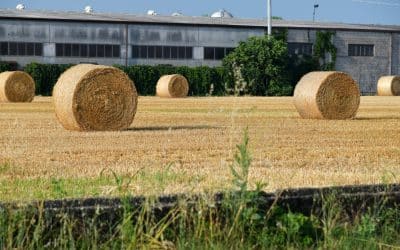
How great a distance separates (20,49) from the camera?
62.1 m

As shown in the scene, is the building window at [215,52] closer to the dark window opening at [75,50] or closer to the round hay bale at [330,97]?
the dark window opening at [75,50]

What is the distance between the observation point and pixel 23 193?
9203mm

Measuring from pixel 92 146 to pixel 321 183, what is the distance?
6.77 meters

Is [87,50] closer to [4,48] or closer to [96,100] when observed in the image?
[4,48]

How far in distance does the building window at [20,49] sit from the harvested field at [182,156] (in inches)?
1490

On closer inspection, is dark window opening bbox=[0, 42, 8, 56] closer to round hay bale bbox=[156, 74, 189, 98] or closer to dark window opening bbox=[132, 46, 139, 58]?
dark window opening bbox=[132, 46, 139, 58]

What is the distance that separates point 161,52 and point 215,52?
182 inches

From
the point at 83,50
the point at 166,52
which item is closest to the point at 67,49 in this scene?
the point at 83,50

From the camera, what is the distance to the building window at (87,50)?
208 feet

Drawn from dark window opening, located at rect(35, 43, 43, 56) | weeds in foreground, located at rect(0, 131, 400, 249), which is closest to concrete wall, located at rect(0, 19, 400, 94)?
dark window opening, located at rect(35, 43, 43, 56)

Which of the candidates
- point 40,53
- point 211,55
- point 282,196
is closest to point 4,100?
point 40,53

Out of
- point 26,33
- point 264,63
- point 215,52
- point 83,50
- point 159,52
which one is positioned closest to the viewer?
point 26,33

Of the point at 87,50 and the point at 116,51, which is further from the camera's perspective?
the point at 116,51

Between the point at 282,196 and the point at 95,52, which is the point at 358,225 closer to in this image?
the point at 282,196
